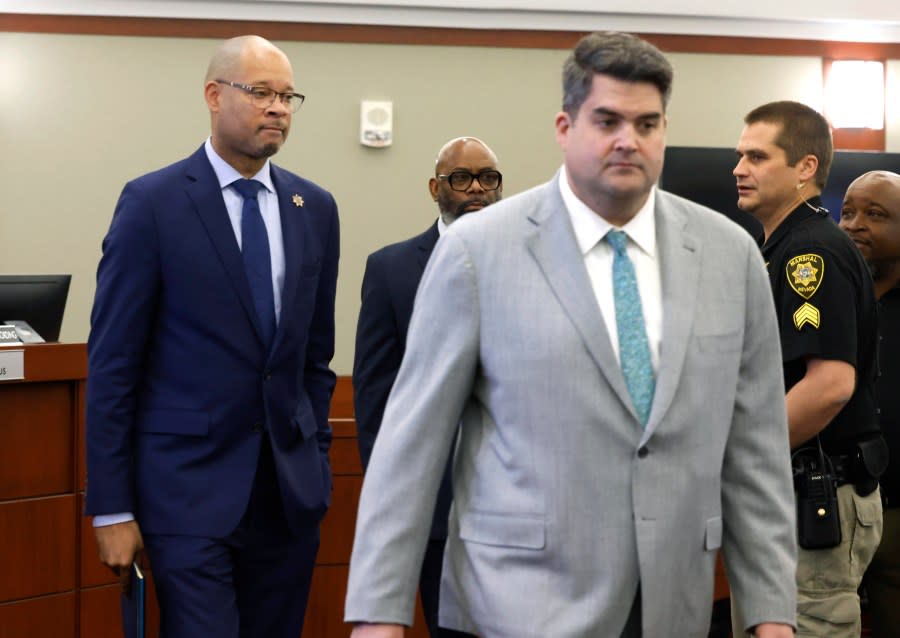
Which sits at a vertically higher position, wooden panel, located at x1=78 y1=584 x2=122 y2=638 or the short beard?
the short beard

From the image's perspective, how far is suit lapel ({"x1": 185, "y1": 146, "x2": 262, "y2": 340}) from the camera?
274 cm

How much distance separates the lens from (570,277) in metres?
1.86

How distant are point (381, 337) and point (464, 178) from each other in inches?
20.5

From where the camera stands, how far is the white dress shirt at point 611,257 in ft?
6.16

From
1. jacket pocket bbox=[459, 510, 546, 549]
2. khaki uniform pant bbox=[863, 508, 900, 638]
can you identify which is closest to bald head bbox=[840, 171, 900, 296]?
khaki uniform pant bbox=[863, 508, 900, 638]

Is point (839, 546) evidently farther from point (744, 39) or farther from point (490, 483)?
point (744, 39)

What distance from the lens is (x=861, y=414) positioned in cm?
292

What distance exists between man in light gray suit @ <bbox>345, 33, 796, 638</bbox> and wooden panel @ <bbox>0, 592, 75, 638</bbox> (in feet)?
7.05

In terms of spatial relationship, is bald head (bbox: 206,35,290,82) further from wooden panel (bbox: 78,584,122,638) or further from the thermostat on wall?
the thermostat on wall

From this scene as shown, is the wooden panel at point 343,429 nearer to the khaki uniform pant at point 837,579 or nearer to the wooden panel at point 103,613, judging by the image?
the wooden panel at point 103,613

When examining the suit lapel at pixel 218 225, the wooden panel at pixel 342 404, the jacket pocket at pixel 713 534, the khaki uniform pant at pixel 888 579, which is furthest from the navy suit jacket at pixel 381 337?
the wooden panel at pixel 342 404

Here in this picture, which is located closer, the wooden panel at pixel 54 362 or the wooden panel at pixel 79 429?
the wooden panel at pixel 54 362

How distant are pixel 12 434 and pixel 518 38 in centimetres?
367

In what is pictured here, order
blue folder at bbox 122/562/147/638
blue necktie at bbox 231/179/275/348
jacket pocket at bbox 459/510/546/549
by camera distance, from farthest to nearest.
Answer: blue necktie at bbox 231/179/275/348, blue folder at bbox 122/562/147/638, jacket pocket at bbox 459/510/546/549
